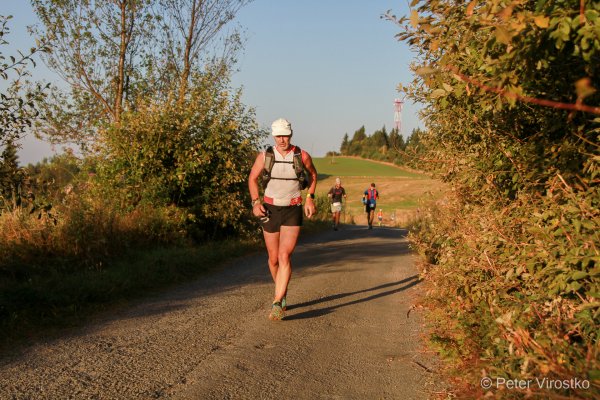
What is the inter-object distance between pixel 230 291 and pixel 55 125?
1308 centimetres

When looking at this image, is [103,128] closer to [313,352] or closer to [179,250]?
[179,250]

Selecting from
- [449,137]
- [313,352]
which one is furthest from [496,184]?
[313,352]

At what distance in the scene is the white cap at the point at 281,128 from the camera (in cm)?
652

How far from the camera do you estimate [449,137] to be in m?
7.46

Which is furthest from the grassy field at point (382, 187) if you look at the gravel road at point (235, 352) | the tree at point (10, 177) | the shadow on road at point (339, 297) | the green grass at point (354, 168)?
the tree at point (10, 177)

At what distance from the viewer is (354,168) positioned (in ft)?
361

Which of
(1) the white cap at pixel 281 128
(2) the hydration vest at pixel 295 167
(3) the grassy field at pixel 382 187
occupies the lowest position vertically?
(3) the grassy field at pixel 382 187

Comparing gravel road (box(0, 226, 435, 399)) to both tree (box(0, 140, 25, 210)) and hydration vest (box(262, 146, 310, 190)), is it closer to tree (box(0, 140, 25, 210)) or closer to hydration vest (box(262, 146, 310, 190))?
hydration vest (box(262, 146, 310, 190))

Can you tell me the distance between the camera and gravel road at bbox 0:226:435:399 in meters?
4.14

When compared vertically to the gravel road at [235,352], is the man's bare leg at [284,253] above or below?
above

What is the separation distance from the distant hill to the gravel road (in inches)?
3390

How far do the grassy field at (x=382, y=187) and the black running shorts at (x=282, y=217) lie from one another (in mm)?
2782

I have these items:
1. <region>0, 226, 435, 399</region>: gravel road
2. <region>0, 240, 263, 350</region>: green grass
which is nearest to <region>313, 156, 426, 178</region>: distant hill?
<region>0, 240, 263, 350</region>: green grass

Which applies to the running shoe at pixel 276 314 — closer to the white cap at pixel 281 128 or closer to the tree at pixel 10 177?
the white cap at pixel 281 128
